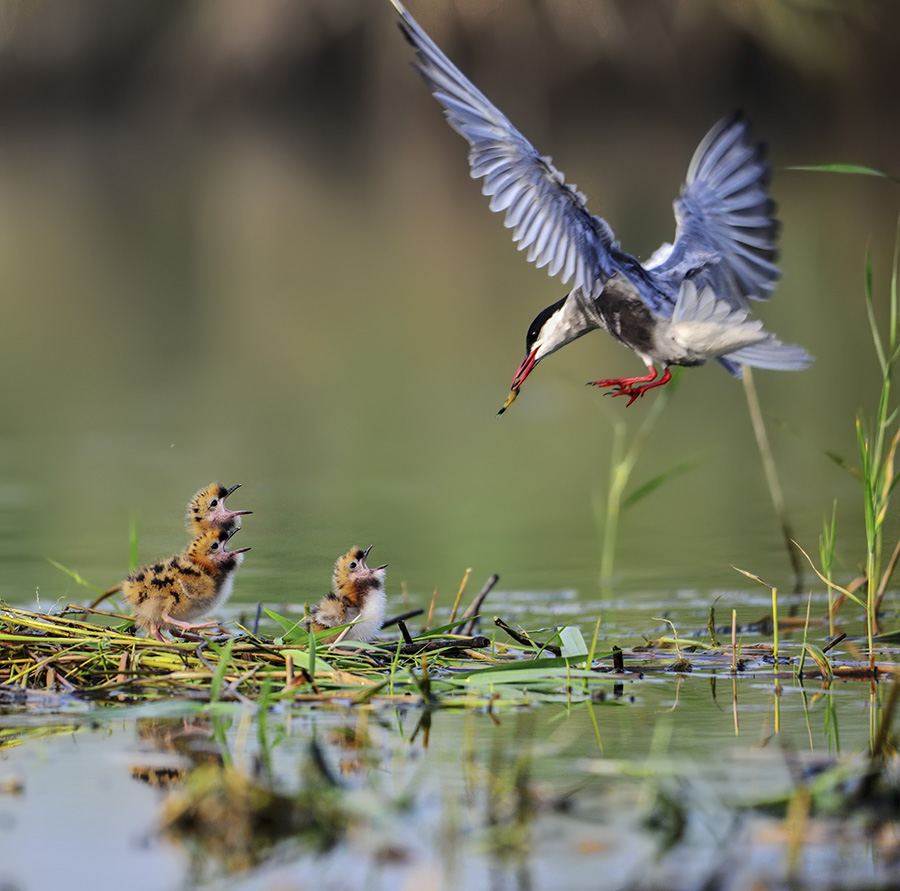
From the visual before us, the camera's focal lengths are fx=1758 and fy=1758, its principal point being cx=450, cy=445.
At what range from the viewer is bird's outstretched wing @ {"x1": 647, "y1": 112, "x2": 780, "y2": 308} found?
6.18 metres

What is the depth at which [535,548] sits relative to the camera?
8547mm

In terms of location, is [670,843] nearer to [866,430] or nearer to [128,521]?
[128,521]

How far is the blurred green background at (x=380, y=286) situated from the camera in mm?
9086

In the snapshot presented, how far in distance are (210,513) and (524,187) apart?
1594 millimetres

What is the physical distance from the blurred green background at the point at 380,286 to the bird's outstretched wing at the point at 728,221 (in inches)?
20.4

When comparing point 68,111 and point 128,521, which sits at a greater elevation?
point 68,111

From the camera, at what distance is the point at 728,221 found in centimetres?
626

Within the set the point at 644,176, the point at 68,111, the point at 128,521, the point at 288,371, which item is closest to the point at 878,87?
the point at 644,176

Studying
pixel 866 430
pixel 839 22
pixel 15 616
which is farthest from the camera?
pixel 839 22

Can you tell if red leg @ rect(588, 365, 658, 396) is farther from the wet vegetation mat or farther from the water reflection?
the water reflection

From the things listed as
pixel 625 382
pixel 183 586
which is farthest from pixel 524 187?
pixel 183 586

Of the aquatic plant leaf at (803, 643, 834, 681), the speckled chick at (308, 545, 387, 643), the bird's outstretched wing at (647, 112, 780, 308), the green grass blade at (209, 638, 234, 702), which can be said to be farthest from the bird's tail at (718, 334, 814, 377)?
the green grass blade at (209, 638, 234, 702)

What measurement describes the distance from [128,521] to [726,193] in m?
4.21

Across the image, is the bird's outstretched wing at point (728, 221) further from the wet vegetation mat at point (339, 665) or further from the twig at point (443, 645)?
the twig at point (443, 645)
